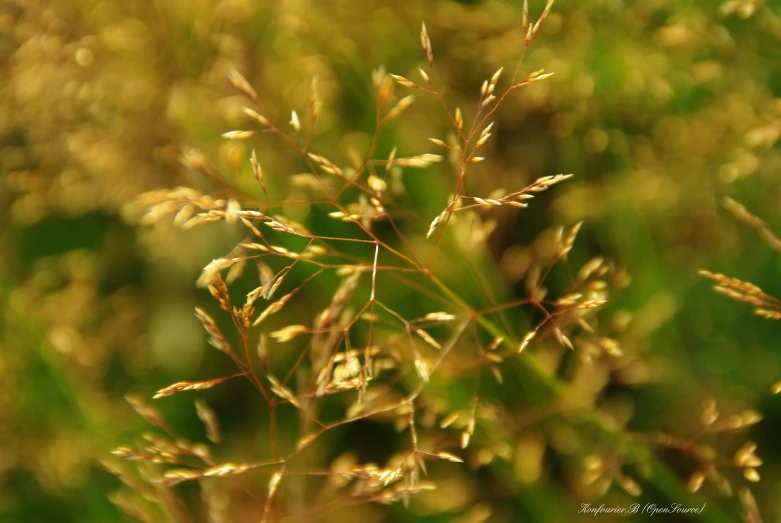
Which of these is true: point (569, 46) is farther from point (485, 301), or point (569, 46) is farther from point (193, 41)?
point (193, 41)

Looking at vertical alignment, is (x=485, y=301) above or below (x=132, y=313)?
above

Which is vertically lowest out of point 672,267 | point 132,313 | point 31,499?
point 31,499

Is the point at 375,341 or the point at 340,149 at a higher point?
the point at 340,149

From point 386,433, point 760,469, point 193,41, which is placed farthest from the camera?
Answer: point 193,41

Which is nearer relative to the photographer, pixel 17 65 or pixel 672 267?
pixel 672 267

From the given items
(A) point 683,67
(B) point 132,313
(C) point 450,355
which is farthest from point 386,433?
(A) point 683,67

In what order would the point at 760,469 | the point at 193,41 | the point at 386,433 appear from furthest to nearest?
the point at 193,41, the point at 386,433, the point at 760,469

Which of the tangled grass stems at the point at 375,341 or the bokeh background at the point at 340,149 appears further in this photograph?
the bokeh background at the point at 340,149

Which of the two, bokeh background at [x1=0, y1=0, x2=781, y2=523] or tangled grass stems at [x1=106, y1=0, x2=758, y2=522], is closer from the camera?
tangled grass stems at [x1=106, y1=0, x2=758, y2=522]
